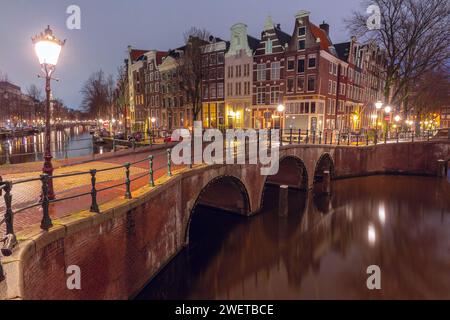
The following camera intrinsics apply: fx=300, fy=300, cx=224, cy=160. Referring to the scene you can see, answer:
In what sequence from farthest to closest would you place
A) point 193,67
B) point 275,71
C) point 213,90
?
point 213,90
point 275,71
point 193,67

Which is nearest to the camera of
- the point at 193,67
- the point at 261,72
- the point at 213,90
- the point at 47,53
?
the point at 47,53

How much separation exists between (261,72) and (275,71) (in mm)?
2023

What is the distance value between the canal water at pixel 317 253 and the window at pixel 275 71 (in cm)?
2178

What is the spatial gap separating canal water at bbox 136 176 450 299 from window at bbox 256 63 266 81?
74.8ft

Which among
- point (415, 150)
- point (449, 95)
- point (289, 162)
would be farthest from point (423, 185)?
point (449, 95)

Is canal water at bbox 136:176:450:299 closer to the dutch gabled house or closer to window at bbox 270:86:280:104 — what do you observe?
the dutch gabled house

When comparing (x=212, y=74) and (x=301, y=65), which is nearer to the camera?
(x=301, y=65)

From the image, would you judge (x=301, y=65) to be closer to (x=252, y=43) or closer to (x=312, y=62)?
(x=312, y=62)

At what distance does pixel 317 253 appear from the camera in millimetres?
12672

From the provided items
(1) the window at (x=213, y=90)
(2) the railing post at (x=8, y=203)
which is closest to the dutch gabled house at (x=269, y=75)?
(1) the window at (x=213, y=90)

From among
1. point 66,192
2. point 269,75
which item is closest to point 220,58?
point 269,75

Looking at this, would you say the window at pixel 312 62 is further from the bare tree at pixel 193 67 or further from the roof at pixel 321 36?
the bare tree at pixel 193 67

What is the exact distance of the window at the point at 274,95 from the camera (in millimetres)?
37562

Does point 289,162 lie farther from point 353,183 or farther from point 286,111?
point 286,111
